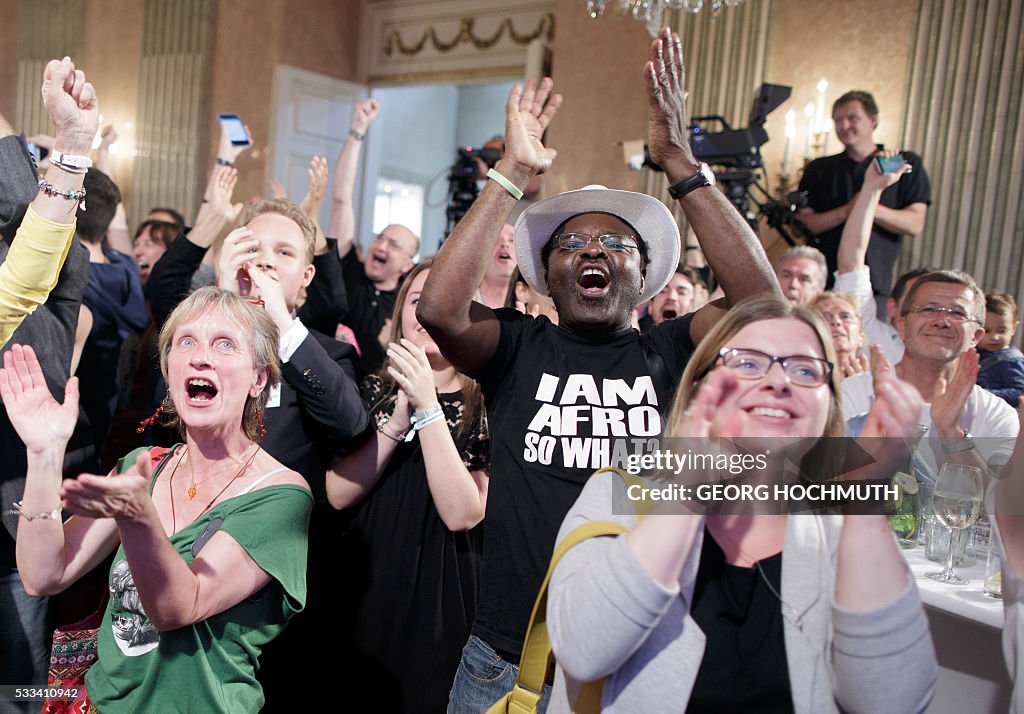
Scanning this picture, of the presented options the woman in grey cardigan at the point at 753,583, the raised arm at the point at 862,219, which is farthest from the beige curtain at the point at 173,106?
the woman in grey cardigan at the point at 753,583

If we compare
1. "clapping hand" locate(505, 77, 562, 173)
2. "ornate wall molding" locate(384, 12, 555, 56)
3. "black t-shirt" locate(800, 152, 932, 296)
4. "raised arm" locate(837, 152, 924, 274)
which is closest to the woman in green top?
"clapping hand" locate(505, 77, 562, 173)

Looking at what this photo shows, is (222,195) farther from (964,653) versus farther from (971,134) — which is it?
(971,134)

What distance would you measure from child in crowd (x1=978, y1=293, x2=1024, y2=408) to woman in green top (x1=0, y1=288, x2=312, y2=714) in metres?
2.26

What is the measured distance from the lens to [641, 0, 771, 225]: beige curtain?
18.8ft

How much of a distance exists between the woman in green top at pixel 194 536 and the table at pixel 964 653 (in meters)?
1.22

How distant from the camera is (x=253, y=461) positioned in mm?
1626

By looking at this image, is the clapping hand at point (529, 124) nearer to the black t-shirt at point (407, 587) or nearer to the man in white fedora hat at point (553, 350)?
the man in white fedora hat at point (553, 350)

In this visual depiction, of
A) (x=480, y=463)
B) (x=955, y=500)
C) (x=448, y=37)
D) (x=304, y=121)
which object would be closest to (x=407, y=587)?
(x=480, y=463)

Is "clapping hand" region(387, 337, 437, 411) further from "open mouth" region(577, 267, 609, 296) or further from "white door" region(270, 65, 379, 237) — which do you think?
"white door" region(270, 65, 379, 237)

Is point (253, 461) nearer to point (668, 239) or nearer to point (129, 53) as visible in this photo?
point (668, 239)

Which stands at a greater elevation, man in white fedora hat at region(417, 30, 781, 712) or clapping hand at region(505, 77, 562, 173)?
clapping hand at region(505, 77, 562, 173)

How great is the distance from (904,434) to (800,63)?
17.7 ft

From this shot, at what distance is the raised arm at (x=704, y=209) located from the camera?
4.92 ft

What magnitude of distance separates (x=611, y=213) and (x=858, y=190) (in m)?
3.23
